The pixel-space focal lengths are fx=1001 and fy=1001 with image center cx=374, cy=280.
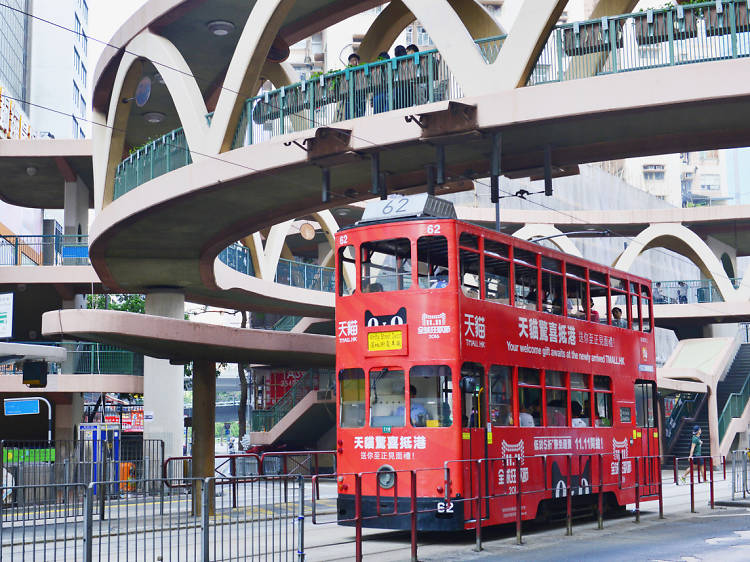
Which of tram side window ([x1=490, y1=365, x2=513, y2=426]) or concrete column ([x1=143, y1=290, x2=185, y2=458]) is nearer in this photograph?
tram side window ([x1=490, y1=365, x2=513, y2=426])

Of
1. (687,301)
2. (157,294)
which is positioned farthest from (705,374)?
(157,294)

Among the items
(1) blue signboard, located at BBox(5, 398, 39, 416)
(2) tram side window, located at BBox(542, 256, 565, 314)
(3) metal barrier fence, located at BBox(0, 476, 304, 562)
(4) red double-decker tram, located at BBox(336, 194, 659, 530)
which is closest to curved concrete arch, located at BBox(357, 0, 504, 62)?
(2) tram side window, located at BBox(542, 256, 565, 314)

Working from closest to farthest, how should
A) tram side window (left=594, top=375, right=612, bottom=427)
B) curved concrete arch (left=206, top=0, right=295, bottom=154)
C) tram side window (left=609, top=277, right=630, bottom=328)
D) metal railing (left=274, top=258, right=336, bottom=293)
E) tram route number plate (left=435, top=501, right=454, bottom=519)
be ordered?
tram route number plate (left=435, top=501, right=454, bottom=519), tram side window (left=594, top=375, right=612, bottom=427), tram side window (left=609, top=277, right=630, bottom=328), curved concrete arch (left=206, top=0, right=295, bottom=154), metal railing (left=274, top=258, right=336, bottom=293)

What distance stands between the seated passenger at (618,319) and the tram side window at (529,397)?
3.62 m

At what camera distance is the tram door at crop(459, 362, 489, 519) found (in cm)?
1583

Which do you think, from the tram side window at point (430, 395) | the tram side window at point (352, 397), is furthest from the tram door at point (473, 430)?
the tram side window at point (352, 397)

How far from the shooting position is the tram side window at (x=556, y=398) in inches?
712

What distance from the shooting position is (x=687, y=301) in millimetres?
51406

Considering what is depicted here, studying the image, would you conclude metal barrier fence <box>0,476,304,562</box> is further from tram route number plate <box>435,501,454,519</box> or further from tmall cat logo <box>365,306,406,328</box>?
tmall cat logo <box>365,306,406,328</box>

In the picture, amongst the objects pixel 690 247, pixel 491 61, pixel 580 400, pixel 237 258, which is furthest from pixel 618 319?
pixel 690 247

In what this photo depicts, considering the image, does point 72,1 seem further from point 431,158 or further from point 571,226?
point 431,158

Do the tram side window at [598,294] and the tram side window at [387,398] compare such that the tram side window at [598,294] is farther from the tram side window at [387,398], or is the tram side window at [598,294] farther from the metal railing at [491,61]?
the tram side window at [387,398]

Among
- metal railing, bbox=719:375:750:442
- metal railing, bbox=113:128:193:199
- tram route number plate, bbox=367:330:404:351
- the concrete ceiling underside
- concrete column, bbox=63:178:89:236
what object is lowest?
metal railing, bbox=719:375:750:442

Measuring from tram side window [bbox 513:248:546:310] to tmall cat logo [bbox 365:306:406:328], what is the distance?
230 centimetres
